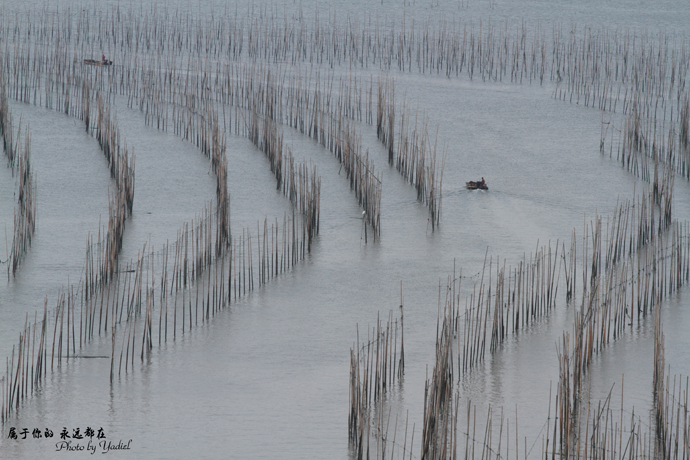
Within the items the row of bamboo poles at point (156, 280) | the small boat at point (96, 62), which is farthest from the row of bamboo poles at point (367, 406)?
the small boat at point (96, 62)

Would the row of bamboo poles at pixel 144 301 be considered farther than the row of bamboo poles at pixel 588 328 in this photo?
Yes

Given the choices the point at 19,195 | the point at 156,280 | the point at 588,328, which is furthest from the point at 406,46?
the point at 588,328

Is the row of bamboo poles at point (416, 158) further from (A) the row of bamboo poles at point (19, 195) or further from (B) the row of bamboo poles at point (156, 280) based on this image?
(A) the row of bamboo poles at point (19, 195)

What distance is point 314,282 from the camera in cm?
624

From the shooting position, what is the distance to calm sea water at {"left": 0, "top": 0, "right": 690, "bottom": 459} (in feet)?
14.1

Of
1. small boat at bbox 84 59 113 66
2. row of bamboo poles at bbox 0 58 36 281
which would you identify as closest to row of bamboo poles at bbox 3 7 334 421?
row of bamboo poles at bbox 0 58 36 281

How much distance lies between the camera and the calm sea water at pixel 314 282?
4312 millimetres

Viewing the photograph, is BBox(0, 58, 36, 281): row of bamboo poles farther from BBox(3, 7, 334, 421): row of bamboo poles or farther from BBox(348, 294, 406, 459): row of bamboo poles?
BBox(348, 294, 406, 459): row of bamboo poles

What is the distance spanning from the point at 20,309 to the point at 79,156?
12.9ft

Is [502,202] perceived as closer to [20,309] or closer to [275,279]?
[275,279]

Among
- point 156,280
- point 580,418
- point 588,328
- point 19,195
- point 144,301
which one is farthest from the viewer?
point 19,195

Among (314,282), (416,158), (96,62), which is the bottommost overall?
(314,282)

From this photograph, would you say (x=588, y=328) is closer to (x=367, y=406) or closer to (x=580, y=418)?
(x=580, y=418)

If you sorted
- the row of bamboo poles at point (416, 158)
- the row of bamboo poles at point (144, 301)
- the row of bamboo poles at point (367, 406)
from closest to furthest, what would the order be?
the row of bamboo poles at point (367, 406)
the row of bamboo poles at point (144, 301)
the row of bamboo poles at point (416, 158)
